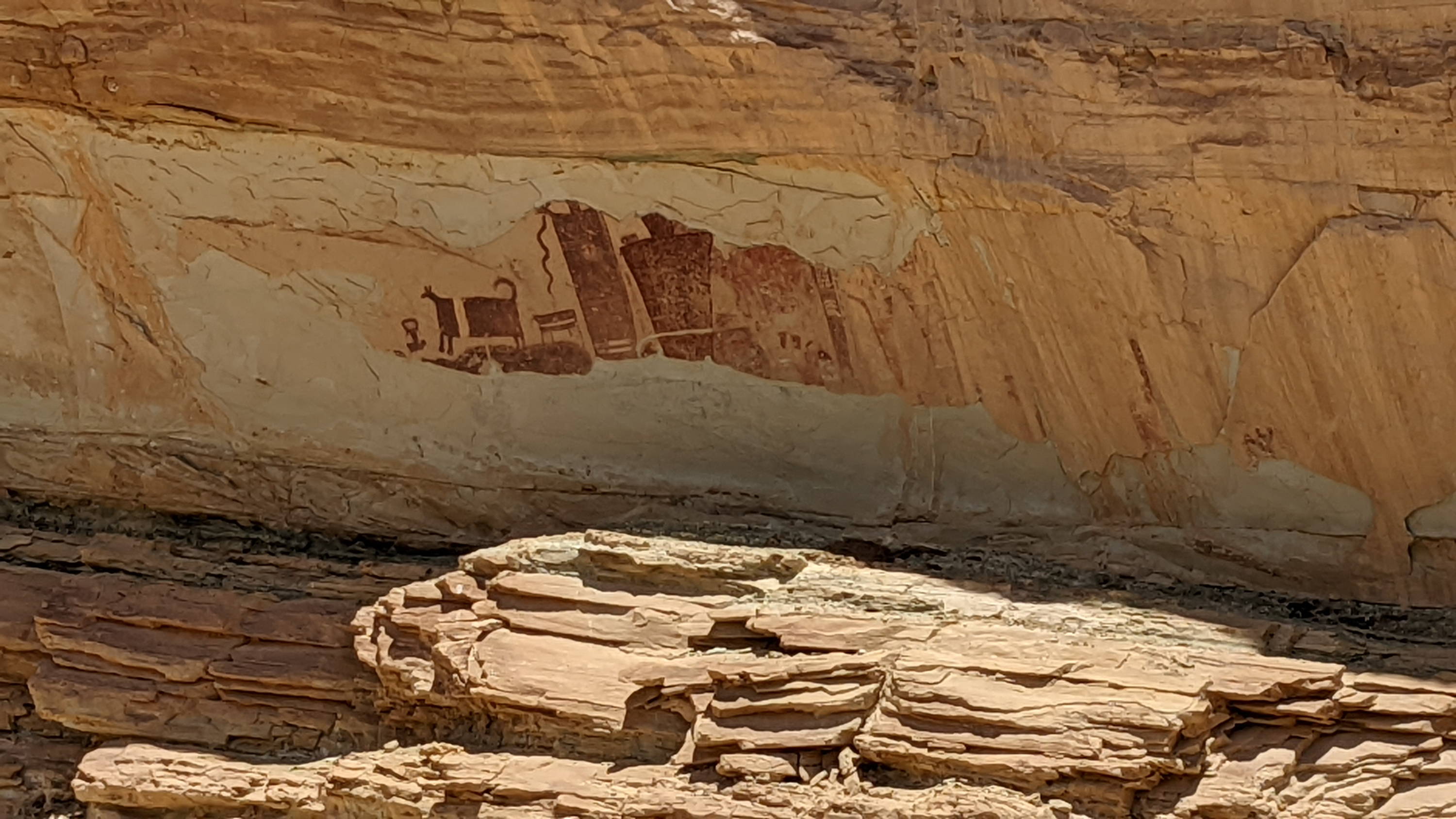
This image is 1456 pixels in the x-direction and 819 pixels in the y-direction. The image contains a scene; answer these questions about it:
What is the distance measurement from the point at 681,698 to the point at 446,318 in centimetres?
206

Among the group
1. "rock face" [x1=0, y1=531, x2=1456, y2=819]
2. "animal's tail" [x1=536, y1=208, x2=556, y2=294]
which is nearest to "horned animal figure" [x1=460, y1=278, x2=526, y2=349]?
"animal's tail" [x1=536, y1=208, x2=556, y2=294]

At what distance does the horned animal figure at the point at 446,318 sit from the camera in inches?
273

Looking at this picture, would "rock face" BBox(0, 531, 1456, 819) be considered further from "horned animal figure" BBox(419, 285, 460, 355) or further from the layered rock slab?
"horned animal figure" BBox(419, 285, 460, 355)

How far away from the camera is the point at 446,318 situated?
22.8 ft

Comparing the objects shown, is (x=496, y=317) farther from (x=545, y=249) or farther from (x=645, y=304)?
(x=645, y=304)

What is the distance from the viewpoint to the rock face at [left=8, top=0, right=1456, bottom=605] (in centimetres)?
591

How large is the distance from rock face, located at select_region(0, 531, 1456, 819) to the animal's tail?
1.03m

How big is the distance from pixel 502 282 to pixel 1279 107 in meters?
2.95

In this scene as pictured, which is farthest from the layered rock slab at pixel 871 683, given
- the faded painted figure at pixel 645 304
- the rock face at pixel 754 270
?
the faded painted figure at pixel 645 304

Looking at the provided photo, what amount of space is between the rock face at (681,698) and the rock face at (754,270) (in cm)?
53

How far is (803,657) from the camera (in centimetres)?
560

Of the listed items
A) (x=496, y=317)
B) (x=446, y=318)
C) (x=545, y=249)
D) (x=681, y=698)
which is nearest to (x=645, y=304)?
(x=545, y=249)

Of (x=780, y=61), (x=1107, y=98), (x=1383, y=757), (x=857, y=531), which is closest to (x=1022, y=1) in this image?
(x=1107, y=98)

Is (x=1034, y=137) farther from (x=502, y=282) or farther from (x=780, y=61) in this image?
(x=502, y=282)
